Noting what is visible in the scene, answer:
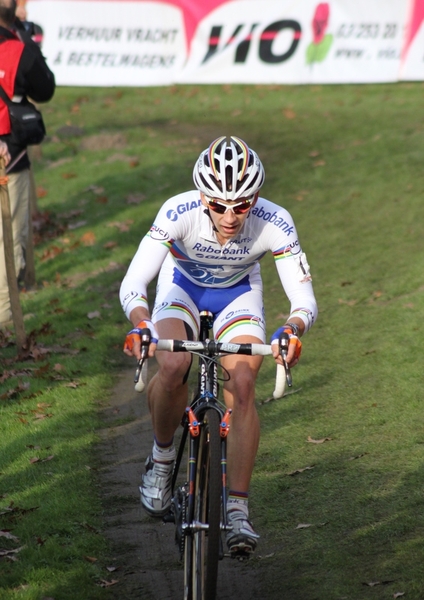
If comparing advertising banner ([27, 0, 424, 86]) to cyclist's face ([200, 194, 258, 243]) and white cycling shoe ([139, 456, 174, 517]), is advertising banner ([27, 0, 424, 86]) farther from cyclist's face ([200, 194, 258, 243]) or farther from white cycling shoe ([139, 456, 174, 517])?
white cycling shoe ([139, 456, 174, 517])

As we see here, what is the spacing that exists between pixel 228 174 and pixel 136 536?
2312 millimetres

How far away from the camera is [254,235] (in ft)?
17.6

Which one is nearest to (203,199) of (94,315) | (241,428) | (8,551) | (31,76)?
(241,428)

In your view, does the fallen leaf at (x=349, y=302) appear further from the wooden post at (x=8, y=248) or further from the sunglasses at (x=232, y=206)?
the sunglasses at (x=232, y=206)

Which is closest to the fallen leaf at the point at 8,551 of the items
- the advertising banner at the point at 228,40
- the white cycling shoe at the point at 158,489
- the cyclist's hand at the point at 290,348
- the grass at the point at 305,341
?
the grass at the point at 305,341

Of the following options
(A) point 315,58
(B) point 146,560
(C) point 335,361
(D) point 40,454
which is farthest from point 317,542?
(A) point 315,58

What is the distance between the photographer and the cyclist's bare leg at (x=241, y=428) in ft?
15.9

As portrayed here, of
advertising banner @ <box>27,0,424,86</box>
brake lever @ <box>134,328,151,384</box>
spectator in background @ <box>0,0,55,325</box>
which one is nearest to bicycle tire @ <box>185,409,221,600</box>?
brake lever @ <box>134,328,151,384</box>

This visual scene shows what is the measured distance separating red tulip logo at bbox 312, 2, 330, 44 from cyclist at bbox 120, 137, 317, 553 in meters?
14.4

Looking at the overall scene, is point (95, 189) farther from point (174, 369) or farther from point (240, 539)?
point (240, 539)

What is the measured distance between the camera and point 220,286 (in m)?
5.61

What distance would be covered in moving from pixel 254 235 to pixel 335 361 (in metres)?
3.69

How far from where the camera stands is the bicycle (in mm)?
4266

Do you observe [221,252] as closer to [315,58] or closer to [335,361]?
[335,361]
